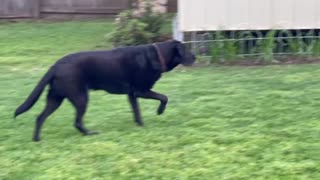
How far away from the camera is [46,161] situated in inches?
236

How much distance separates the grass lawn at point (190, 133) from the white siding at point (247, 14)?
110 cm

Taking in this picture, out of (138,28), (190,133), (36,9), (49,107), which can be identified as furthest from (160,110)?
(36,9)

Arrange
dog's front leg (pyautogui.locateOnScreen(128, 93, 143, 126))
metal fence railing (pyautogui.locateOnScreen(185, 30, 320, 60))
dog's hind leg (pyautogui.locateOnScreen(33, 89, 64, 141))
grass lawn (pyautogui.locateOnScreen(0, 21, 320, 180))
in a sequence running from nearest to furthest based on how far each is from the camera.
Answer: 1. grass lawn (pyautogui.locateOnScreen(0, 21, 320, 180))
2. dog's hind leg (pyautogui.locateOnScreen(33, 89, 64, 141))
3. dog's front leg (pyautogui.locateOnScreen(128, 93, 143, 126))
4. metal fence railing (pyautogui.locateOnScreen(185, 30, 320, 60))

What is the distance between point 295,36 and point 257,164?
5811 millimetres

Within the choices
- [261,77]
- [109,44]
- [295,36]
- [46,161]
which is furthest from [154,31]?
[46,161]

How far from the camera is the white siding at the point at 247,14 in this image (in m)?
10.9

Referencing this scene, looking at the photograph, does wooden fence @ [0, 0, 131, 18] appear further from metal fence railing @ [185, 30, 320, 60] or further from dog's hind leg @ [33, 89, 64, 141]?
dog's hind leg @ [33, 89, 64, 141]

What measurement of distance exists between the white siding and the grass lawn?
3.62 ft

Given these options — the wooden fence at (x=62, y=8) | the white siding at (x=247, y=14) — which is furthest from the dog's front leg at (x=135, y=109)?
the wooden fence at (x=62, y=8)

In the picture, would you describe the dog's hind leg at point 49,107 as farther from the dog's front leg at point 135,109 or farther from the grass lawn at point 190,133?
the dog's front leg at point 135,109

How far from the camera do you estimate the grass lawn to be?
18.6 ft

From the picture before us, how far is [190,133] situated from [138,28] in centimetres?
549

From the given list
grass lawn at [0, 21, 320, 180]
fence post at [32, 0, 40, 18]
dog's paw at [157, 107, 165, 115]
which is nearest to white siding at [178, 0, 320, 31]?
grass lawn at [0, 21, 320, 180]

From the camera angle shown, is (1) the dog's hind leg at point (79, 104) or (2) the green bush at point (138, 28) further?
(2) the green bush at point (138, 28)
